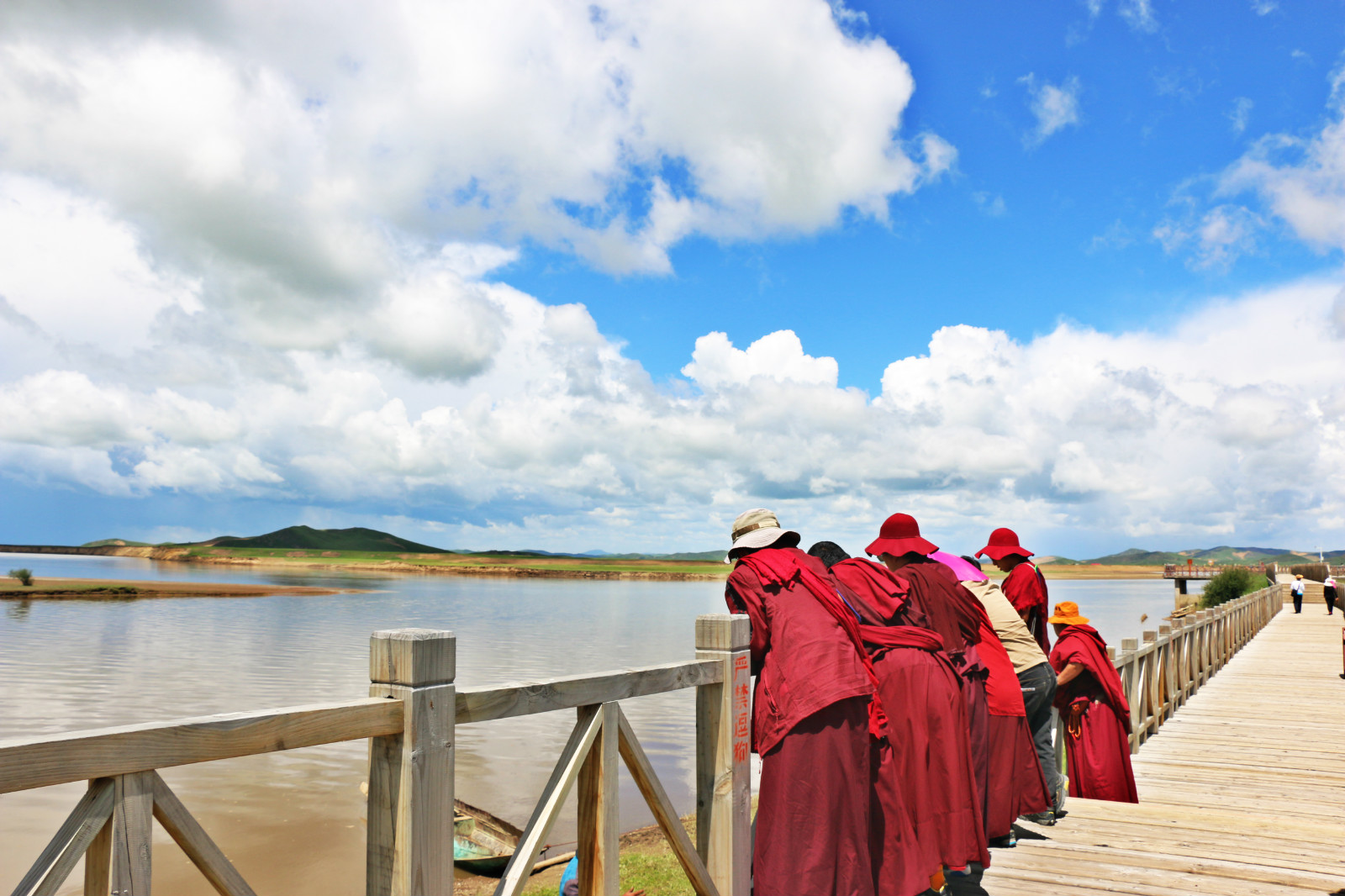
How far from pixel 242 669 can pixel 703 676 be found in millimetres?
26805

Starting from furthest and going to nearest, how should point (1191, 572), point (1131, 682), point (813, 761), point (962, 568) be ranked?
point (1191, 572)
point (1131, 682)
point (962, 568)
point (813, 761)

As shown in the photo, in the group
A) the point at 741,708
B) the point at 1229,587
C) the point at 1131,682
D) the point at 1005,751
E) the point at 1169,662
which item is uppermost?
the point at 741,708

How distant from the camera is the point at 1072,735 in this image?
6.58m

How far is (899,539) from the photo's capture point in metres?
4.68

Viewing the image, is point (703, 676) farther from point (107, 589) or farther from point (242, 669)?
point (107, 589)

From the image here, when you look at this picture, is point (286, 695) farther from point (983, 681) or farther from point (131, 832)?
point (131, 832)

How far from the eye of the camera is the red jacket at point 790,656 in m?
3.35

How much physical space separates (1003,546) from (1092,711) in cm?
147

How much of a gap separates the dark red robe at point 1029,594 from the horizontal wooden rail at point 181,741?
16.3ft

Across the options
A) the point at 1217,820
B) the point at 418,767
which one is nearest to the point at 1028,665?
the point at 1217,820

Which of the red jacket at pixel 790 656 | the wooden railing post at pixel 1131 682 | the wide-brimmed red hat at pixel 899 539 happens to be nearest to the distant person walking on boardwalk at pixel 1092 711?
the wooden railing post at pixel 1131 682

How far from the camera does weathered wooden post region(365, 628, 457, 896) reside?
2156 mm

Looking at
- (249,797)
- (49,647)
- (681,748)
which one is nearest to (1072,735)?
(681,748)

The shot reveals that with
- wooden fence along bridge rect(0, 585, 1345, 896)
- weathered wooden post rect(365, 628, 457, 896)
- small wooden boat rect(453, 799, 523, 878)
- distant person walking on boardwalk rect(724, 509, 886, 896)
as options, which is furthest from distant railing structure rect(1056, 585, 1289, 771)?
small wooden boat rect(453, 799, 523, 878)
